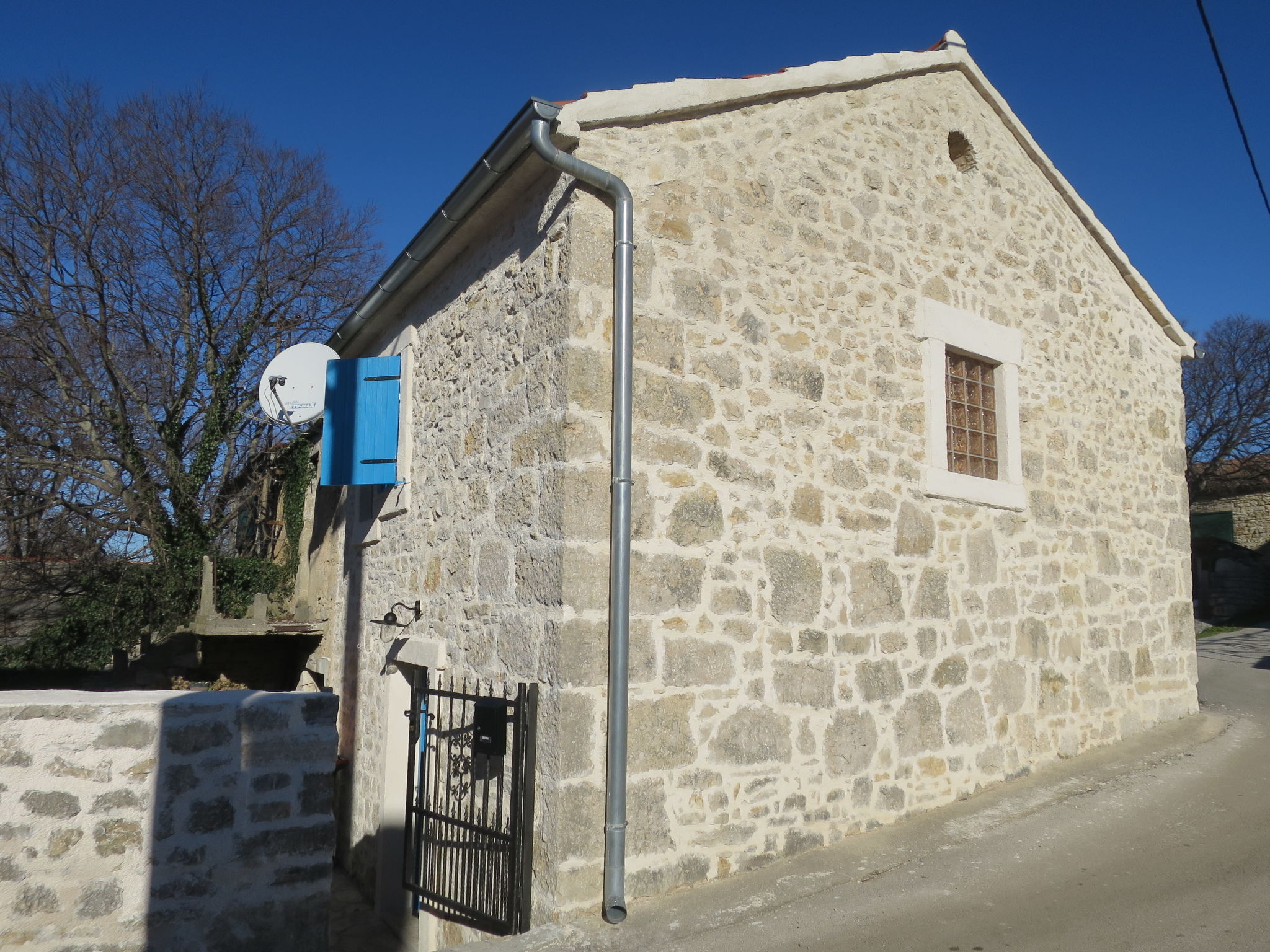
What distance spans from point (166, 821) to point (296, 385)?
5.58 m

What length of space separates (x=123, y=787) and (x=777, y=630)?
3098 millimetres

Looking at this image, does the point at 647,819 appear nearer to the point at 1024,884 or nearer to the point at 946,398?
the point at 1024,884

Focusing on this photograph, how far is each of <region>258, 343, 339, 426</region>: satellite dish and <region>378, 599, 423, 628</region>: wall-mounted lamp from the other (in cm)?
300

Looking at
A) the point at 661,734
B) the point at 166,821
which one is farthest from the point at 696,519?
the point at 166,821

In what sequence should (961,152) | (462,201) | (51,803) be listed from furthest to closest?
(961,152) < (462,201) < (51,803)

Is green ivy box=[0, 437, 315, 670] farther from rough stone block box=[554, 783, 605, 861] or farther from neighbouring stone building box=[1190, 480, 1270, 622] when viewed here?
neighbouring stone building box=[1190, 480, 1270, 622]

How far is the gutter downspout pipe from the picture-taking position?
160 inches

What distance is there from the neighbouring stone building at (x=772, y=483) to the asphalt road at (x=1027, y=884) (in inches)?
7.5

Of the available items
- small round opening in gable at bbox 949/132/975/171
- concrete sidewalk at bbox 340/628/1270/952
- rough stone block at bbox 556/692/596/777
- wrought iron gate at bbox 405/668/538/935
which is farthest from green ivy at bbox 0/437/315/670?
small round opening in gable at bbox 949/132/975/171

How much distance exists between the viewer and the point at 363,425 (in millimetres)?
6973

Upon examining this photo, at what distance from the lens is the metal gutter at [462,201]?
14.4 feet

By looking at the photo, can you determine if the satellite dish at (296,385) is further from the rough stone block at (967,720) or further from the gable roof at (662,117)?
the rough stone block at (967,720)

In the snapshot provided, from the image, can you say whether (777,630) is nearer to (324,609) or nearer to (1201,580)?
(324,609)

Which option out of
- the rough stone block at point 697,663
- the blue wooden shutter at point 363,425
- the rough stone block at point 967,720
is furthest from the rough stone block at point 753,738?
the blue wooden shutter at point 363,425
